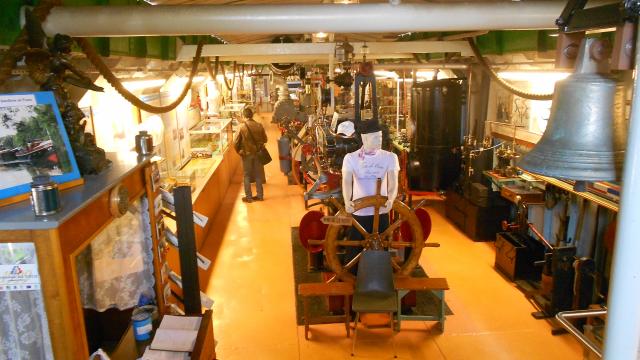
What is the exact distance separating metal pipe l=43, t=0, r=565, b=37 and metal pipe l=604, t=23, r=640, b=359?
136 cm

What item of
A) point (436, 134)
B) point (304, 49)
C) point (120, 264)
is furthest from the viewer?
point (436, 134)

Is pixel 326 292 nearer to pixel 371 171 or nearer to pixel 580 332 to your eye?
pixel 371 171

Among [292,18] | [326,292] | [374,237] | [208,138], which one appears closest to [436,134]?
[374,237]

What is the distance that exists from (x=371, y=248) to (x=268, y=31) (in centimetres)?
310

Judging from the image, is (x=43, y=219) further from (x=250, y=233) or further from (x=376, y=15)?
(x=250, y=233)

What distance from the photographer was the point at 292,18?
2404 millimetres

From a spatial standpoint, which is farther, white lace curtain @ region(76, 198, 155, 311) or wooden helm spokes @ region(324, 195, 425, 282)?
wooden helm spokes @ region(324, 195, 425, 282)

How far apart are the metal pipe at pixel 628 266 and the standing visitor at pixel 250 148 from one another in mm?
9042

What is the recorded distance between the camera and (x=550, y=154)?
1.62 metres

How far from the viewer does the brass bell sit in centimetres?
151

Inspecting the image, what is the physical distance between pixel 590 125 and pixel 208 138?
10.5m

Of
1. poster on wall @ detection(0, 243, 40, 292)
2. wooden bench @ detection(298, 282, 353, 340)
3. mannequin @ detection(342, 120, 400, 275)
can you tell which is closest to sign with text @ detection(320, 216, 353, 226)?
mannequin @ detection(342, 120, 400, 275)

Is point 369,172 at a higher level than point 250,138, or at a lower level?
higher

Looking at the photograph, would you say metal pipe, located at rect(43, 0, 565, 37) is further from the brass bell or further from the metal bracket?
the brass bell
